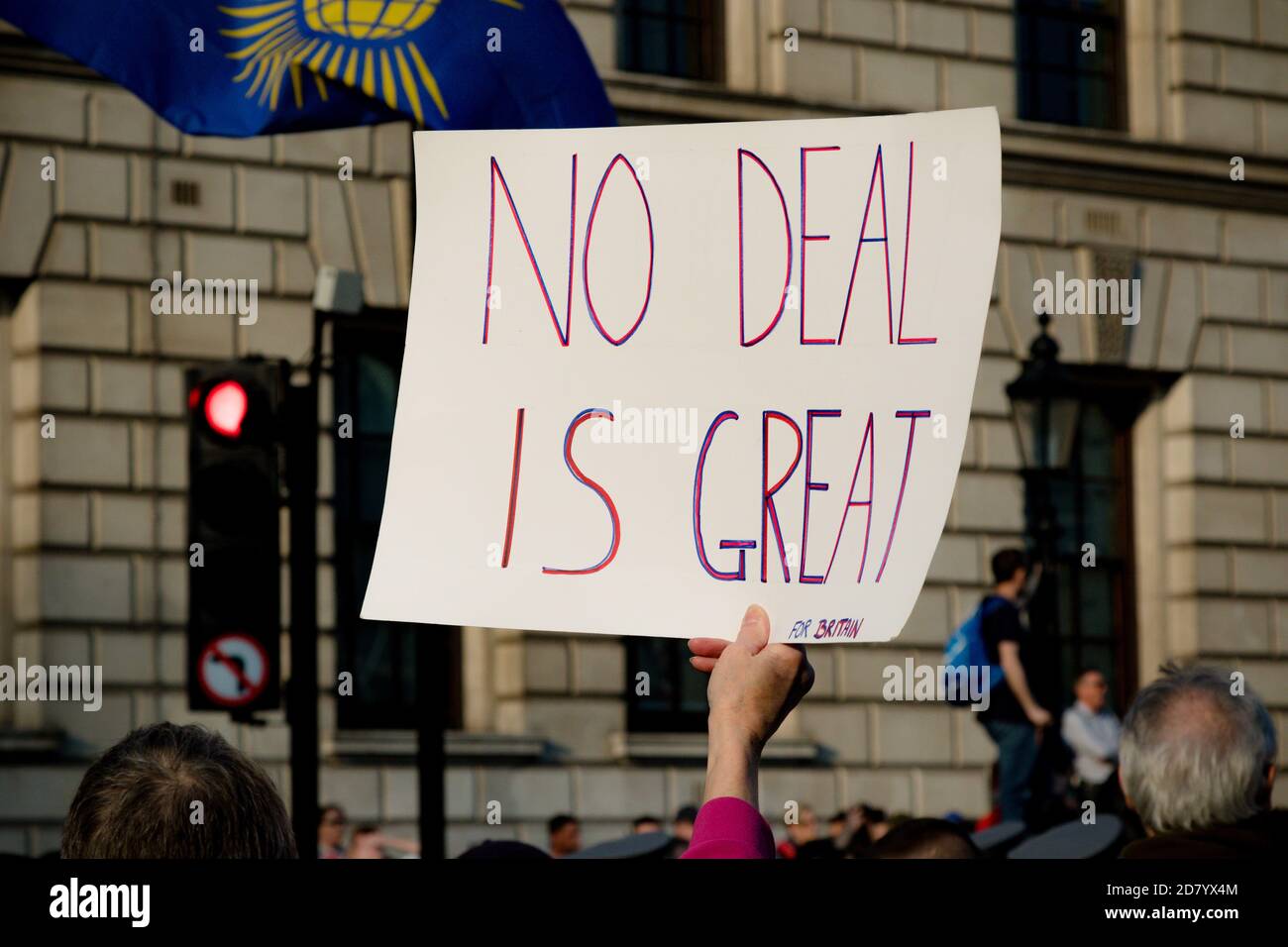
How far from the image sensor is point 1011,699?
1076 cm

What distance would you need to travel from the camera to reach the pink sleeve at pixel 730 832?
216 cm

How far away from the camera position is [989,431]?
1664 centimetres

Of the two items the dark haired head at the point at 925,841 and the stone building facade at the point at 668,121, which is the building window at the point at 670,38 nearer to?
the stone building facade at the point at 668,121

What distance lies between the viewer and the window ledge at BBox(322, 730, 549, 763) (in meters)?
14.0

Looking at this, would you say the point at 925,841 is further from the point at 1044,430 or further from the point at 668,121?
the point at 668,121

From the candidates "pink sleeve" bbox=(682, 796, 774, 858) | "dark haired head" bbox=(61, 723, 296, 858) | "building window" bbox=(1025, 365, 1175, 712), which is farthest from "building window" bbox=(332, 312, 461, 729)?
"pink sleeve" bbox=(682, 796, 774, 858)

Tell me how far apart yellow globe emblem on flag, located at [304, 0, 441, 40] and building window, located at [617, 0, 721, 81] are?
→ 9.70 meters

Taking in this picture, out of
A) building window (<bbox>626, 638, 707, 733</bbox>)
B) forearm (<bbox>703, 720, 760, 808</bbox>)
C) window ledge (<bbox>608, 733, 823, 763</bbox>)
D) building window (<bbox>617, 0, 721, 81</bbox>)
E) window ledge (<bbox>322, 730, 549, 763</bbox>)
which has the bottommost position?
window ledge (<bbox>608, 733, 823, 763</bbox>)

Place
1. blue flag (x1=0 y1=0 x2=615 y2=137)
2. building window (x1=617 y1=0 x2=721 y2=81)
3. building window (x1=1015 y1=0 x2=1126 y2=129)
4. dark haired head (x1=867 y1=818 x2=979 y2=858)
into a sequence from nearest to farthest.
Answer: dark haired head (x1=867 y1=818 x2=979 y2=858)
blue flag (x1=0 y1=0 x2=615 y2=137)
building window (x1=617 y1=0 x2=721 y2=81)
building window (x1=1015 y1=0 x2=1126 y2=129)

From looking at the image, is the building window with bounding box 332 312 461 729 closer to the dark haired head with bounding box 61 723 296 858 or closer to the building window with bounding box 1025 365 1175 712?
the building window with bounding box 1025 365 1175 712

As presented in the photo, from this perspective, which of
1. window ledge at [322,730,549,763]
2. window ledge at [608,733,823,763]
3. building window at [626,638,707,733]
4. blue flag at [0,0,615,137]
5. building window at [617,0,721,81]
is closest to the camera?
blue flag at [0,0,615,137]

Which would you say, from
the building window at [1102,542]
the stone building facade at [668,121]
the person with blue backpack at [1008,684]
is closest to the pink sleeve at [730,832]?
the person with blue backpack at [1008,684]

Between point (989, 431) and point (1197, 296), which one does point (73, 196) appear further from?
point (1197, 296)
